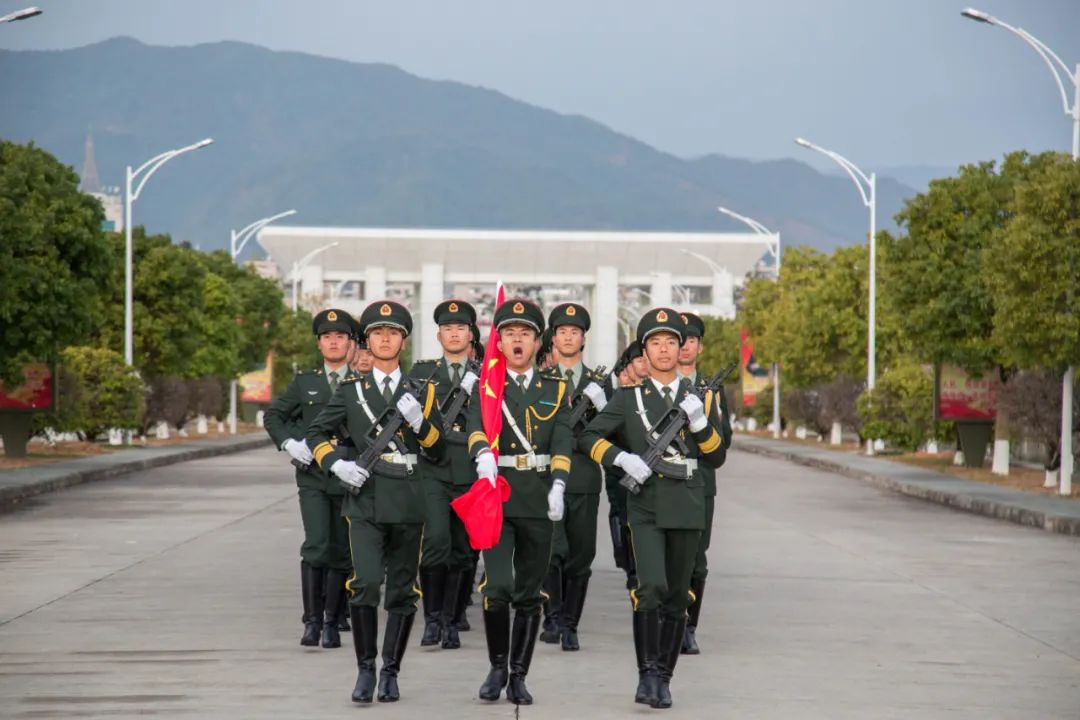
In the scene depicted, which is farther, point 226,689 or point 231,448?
point 231,448

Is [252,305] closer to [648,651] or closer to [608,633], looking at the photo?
[608,633]

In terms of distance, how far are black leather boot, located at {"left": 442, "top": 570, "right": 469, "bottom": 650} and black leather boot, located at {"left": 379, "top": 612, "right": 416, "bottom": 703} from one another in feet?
7.78

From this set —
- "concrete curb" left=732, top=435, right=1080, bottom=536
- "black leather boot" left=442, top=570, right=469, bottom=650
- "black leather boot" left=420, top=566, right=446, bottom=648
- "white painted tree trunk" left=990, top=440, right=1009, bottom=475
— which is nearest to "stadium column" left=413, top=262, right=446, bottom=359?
"concrete curb" left=732, top=435, right=1080, bottom=536

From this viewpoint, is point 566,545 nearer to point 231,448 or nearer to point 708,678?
point 708,678

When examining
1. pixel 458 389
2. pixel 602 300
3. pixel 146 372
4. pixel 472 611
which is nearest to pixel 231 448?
pixel 146 372

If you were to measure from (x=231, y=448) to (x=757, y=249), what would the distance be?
7524 centimetres

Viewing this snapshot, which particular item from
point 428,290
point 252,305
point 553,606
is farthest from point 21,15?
point 428,290

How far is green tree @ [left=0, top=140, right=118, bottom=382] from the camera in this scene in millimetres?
36156

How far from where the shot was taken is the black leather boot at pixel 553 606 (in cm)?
1271

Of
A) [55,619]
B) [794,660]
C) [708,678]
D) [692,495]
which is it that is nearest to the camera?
[692,495]

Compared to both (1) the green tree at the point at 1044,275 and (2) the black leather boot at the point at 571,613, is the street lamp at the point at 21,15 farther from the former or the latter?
(2) the black leather boot at the point at 571,613

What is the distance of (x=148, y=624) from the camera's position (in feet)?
46.0

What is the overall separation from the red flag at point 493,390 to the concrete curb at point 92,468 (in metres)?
18.3

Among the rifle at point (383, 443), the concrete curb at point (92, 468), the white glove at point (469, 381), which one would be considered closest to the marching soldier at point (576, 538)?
the white glove at point (469, 381)
